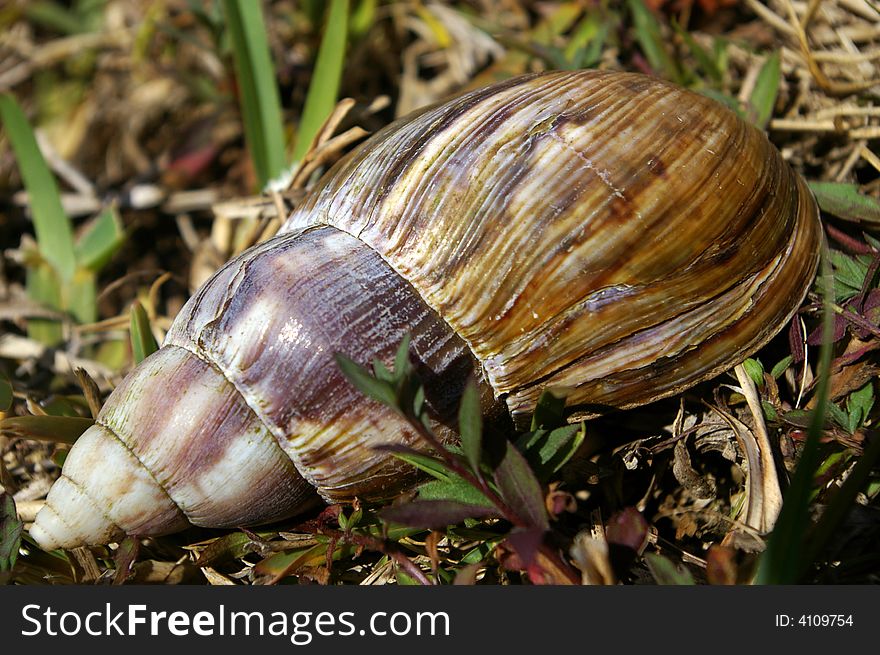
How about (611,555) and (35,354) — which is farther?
(35,354)

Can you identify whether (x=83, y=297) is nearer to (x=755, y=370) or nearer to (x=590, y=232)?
(x=590, y=232)

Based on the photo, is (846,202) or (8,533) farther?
(846,202)

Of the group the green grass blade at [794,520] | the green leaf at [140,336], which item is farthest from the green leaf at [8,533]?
the green grass blade at [794,520]

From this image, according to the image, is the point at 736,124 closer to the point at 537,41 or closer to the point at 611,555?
the point at 611,555

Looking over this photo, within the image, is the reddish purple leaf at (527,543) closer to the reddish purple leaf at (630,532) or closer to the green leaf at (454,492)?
the green leaf at (454,492)

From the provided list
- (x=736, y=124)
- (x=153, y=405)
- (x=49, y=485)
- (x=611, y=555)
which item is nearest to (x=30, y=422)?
(x=49, y=485)

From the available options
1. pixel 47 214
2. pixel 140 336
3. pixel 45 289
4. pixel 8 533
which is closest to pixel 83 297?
pixel 45 289
